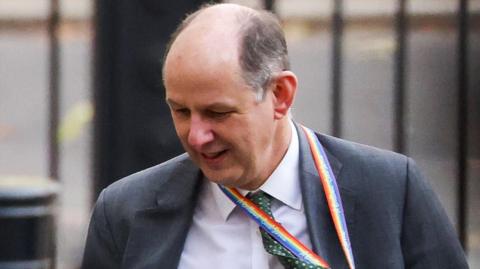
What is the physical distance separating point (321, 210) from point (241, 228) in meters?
0.22

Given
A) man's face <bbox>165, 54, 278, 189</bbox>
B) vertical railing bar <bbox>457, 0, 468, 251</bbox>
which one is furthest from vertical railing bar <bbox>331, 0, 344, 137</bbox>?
man's face <bbox>165, 54, 278, 189</bbox>

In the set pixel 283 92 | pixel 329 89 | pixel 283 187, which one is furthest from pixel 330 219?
pixel 329 89

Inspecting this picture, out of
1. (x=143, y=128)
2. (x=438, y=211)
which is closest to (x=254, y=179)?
(x=438, y=211)

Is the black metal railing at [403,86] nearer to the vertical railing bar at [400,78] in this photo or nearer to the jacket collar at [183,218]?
the vertical railing bar at [400,78]

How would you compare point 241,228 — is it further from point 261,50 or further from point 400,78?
point 400,78

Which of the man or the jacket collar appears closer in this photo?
the man

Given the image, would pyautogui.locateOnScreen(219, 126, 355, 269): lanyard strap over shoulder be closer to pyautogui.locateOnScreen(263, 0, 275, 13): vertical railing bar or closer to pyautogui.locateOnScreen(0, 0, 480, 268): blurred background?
pyautogui.locateOnScreen(0, 0, 480, 268): blurred background

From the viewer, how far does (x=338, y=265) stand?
10.1 ft

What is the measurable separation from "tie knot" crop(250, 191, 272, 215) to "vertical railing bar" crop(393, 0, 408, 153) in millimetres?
3629

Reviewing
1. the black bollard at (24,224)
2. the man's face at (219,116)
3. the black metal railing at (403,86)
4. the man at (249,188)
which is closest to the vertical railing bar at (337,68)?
the black metal railing at (403,86)

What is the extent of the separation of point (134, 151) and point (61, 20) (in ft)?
2.91

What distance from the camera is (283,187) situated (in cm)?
320

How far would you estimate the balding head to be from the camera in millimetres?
2930

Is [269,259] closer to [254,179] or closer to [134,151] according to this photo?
[254,179]
